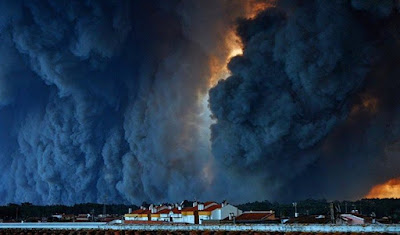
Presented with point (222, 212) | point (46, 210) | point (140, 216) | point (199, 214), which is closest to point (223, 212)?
point (222, 212)

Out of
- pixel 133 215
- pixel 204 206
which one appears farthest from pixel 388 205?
pixel 133 215

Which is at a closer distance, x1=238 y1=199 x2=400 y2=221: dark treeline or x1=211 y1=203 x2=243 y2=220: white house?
x1=211 y1=203 x2=243 y2=220: white house

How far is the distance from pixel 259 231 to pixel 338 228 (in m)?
3.22

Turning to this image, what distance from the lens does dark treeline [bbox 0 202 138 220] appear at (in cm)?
5414

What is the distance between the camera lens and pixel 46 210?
56.5 meters

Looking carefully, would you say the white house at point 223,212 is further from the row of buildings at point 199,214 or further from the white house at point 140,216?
the white house at point 140,216

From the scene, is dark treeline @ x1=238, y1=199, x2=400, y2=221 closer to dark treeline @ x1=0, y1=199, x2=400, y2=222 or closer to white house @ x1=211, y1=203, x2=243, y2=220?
dark treeline @ x1=0, y1=199, x2=400, y2=222

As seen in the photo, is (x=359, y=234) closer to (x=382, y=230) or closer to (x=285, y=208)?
(x=382, y=230)

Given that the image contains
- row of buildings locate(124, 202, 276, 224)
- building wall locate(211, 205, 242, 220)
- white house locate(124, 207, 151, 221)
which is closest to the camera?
row of buildings locate(124, 202, 276, 224)

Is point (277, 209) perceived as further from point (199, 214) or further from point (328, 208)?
point (199, 214)

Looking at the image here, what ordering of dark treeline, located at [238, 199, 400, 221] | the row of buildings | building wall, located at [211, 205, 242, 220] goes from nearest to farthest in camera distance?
the row of buildings
building wall, located at [211, 205, 242, 220]
dark treeline, located at [238, 199, 400, 221]

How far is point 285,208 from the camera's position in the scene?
54281mm

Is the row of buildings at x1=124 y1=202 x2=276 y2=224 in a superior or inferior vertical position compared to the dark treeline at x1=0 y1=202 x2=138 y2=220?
inferior

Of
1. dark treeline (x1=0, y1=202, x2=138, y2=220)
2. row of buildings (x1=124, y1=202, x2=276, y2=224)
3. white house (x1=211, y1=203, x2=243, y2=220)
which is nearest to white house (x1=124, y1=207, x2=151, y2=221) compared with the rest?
row of buildings (x1=124, y1=202, x2=276, y2=224)
